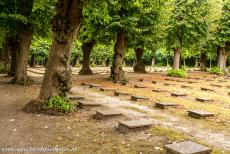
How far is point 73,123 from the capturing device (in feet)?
33.0

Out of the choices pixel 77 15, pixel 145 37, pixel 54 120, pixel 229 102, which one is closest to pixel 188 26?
pixel 145 37

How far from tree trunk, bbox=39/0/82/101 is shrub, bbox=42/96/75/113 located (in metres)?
0.26

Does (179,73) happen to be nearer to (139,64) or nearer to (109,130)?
(139,64)

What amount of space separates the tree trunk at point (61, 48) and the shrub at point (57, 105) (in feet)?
0.87

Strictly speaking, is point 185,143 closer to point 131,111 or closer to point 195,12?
point 131,111

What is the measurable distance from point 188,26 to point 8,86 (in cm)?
1843

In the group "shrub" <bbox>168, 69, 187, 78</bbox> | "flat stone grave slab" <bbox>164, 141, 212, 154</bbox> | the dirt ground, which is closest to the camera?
"flat stone grave slab" <bbox>164, 141, 212, 154</bbox>

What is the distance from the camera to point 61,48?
11984mm

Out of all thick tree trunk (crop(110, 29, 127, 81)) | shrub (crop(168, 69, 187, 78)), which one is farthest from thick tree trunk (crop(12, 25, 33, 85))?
shrub (crop(168, 69, 187, 78))

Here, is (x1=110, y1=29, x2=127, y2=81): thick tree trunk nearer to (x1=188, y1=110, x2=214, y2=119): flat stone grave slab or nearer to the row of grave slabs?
the row of grave slabs

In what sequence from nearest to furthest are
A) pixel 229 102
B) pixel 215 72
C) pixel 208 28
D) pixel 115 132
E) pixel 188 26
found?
pixel 115 132 → pixel 229 102 → pixel 188 26 → pixel 208 28 → pixel 215 72

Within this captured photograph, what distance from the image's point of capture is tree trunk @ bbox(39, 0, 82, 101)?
38.5 feet

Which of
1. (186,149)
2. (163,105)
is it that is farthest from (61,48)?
(186,149)

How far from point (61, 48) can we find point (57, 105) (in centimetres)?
219
